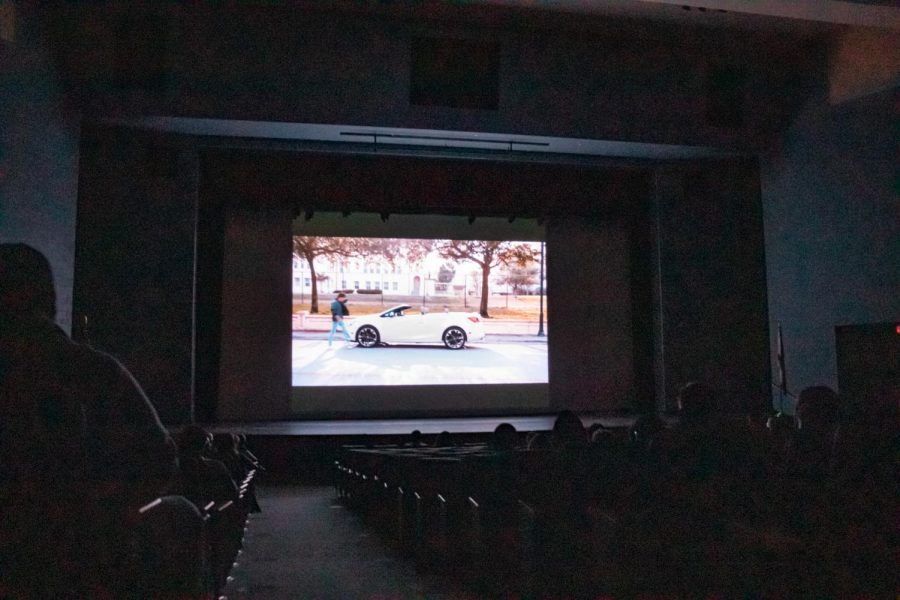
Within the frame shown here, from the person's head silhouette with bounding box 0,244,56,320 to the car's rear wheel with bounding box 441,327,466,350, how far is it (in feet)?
37.5

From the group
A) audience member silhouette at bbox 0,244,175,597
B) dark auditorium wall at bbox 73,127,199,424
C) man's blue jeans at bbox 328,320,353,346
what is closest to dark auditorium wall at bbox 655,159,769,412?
man's blue jeans at bbox 328,320,353,346

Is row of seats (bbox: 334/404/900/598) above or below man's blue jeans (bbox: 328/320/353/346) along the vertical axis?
below

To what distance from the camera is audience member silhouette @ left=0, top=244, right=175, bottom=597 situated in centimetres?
132

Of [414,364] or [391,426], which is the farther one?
[414,364]

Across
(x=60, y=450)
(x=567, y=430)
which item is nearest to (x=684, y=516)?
(x=567, y=430)

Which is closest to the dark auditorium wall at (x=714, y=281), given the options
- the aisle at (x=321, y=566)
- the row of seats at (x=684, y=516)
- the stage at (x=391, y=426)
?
the stage at (x=391, y=426)

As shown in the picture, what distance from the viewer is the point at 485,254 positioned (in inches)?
524

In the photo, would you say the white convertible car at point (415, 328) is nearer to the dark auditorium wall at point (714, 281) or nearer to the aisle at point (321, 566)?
the dark auditorium wall at point (714, 281)

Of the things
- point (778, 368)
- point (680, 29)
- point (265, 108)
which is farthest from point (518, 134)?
point (778, 368)

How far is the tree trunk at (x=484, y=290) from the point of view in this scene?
13133mm

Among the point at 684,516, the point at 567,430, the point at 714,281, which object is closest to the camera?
the point at 684,516

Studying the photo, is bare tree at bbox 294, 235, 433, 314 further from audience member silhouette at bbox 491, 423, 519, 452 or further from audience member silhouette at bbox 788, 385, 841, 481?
audience member silhouette at bbox 788, 385, 841, 481

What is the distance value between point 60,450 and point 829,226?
10443 mm

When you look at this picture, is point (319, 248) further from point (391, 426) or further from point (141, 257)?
point (391, 426)
